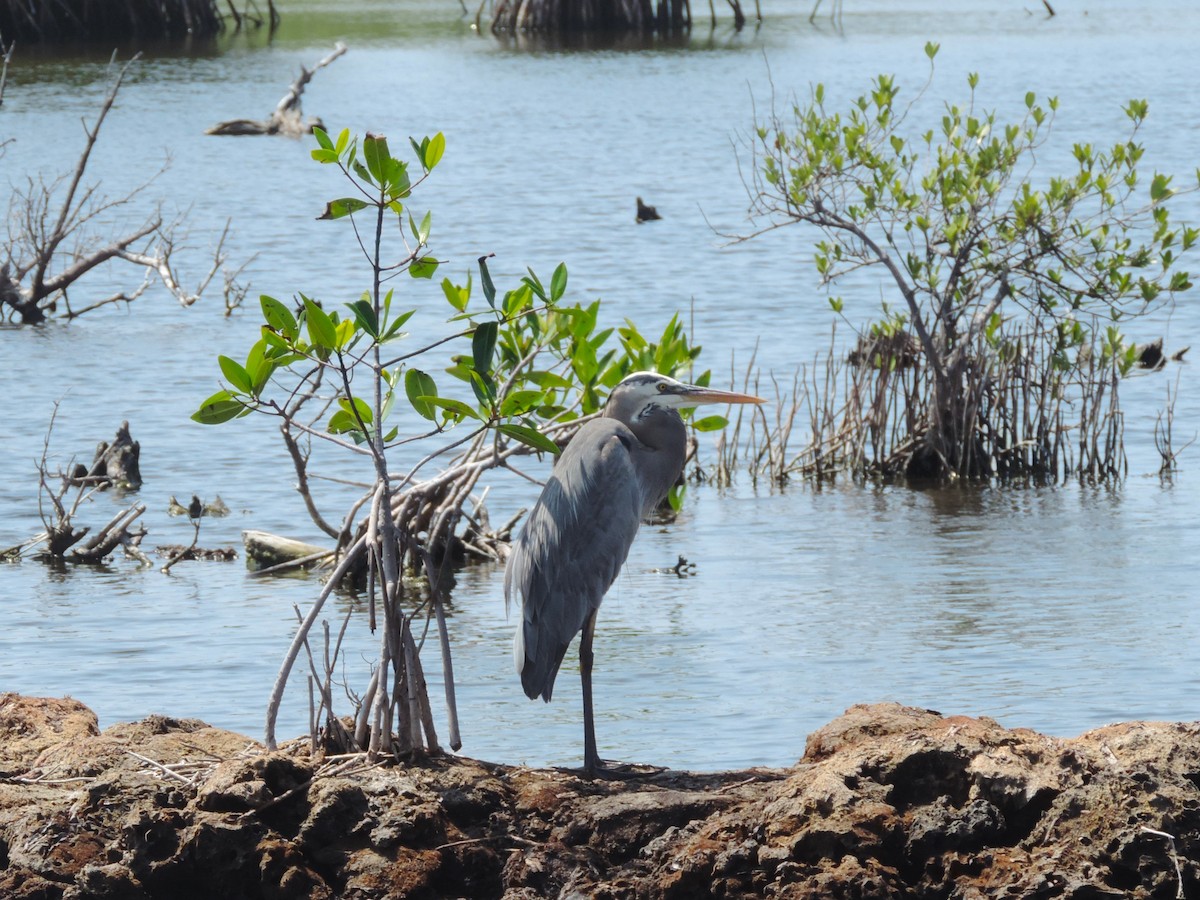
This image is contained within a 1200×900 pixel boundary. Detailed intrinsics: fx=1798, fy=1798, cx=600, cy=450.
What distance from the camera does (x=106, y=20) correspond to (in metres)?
46.8

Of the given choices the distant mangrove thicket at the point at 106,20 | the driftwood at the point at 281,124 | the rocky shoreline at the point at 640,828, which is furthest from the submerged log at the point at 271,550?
the distant mangrove thicket at the point at 106,20

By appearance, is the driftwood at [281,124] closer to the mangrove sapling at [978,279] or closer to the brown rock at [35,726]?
the mangrove sapling at [978,279]

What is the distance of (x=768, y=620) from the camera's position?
358 inches

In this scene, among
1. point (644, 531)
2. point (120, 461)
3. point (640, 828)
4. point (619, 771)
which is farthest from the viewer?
point (120, 461)

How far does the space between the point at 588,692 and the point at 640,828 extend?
3.32 ft

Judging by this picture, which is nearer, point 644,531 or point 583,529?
point 583,529

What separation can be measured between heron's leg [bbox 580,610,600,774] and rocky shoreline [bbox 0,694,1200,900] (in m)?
0.43

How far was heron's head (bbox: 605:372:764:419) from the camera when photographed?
576 centimetres

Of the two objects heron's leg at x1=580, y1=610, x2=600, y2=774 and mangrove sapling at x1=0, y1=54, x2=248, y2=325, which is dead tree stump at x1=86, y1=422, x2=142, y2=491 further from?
heron's leg at x1=580, y1=610, x2=600, y2=774

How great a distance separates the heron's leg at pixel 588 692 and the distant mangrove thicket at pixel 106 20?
136ft

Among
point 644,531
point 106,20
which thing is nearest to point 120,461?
point 644,531

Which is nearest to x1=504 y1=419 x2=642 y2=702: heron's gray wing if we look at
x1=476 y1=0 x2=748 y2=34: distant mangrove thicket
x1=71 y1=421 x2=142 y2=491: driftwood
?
x1=71 y1=421 x2=142 y2=491: driftwood

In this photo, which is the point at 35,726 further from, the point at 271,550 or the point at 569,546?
the point at 271,550

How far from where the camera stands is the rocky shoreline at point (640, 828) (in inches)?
184
